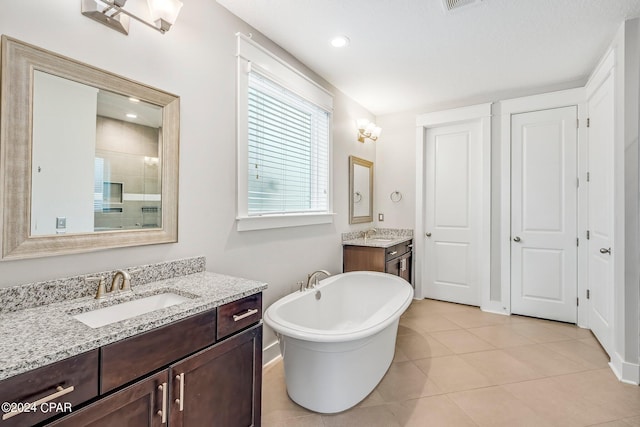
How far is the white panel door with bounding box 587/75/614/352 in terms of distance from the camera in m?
2.44

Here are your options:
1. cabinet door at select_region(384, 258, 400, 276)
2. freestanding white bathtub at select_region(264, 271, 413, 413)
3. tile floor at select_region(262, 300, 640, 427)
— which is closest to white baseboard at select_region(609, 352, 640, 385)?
tile floor at select_region(262, 300, 640, 427)

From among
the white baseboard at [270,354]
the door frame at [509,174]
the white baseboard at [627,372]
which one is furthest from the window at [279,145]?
the white baseboard at [627,372]

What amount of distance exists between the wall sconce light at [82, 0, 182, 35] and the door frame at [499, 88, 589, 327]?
343 centimetres

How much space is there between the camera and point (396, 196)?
4.19 metres

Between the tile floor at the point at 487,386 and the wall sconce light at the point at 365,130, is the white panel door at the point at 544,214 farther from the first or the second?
the wall sconce light at the point at 365,130

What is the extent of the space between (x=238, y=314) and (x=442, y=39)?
2450mm

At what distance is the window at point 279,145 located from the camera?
7.24 feet

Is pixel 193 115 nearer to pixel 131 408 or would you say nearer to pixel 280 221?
pixel 280 221

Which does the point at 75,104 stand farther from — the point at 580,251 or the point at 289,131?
the point at 580,251

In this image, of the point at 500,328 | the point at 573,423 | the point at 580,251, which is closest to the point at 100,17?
the point at 573,423

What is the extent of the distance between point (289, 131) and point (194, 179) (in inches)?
42.3

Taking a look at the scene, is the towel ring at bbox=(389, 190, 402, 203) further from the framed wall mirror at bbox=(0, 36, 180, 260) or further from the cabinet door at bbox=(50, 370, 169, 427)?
the cabinet door at bbox=(50, 370, 169, 427)

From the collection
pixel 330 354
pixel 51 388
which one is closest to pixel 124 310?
pixel 51 388

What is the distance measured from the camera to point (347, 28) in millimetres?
2264
